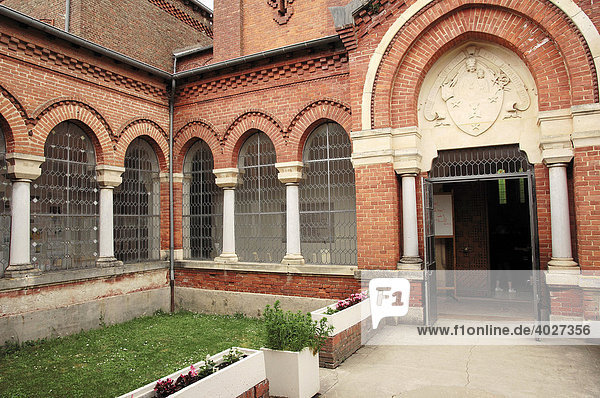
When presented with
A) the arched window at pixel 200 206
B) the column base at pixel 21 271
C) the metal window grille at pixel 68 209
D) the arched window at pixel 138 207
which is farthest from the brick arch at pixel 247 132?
the column base at pixel 21 271

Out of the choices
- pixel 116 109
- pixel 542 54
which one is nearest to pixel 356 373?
pixel 542 54

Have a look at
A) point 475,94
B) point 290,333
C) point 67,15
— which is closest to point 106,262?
point 290,333

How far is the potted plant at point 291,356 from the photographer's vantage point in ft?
16.0

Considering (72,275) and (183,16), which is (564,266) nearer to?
(72,275)

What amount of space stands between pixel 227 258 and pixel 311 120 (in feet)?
12.6

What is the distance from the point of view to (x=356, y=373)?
5.62 metres

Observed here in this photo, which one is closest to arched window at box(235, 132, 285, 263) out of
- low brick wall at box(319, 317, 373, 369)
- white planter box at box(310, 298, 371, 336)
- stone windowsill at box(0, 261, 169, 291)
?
stone windowsill at box(0, 261, 169, 291)

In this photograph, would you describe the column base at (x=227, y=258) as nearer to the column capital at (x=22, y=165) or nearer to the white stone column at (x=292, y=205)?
the white stone column at (x=292, y=205)

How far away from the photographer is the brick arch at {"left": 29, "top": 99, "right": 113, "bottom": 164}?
27.0 ft

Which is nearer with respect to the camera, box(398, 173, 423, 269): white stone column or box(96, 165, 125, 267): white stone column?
box(398, 173, 423, 269): white stone column

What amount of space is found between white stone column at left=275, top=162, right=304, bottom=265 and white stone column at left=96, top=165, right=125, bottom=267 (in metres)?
3.75

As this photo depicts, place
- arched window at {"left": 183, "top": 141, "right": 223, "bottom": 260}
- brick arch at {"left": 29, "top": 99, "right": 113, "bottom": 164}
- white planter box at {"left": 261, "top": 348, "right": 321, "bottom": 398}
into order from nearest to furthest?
white planter box at {"left": 261, "top": 348, "right": 321, "bottom": 398} → brick arch at {"left": 29, "top": 99, "right": 113, "bottom": 164} → arched window at {"left": 183, "top": 141, "right": 223, "bottom": 260}

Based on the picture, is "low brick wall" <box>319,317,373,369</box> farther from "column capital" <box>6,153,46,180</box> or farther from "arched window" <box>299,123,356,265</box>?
"column capital" <box>6,153,46,180</box>

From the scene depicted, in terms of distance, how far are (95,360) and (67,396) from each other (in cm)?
155
